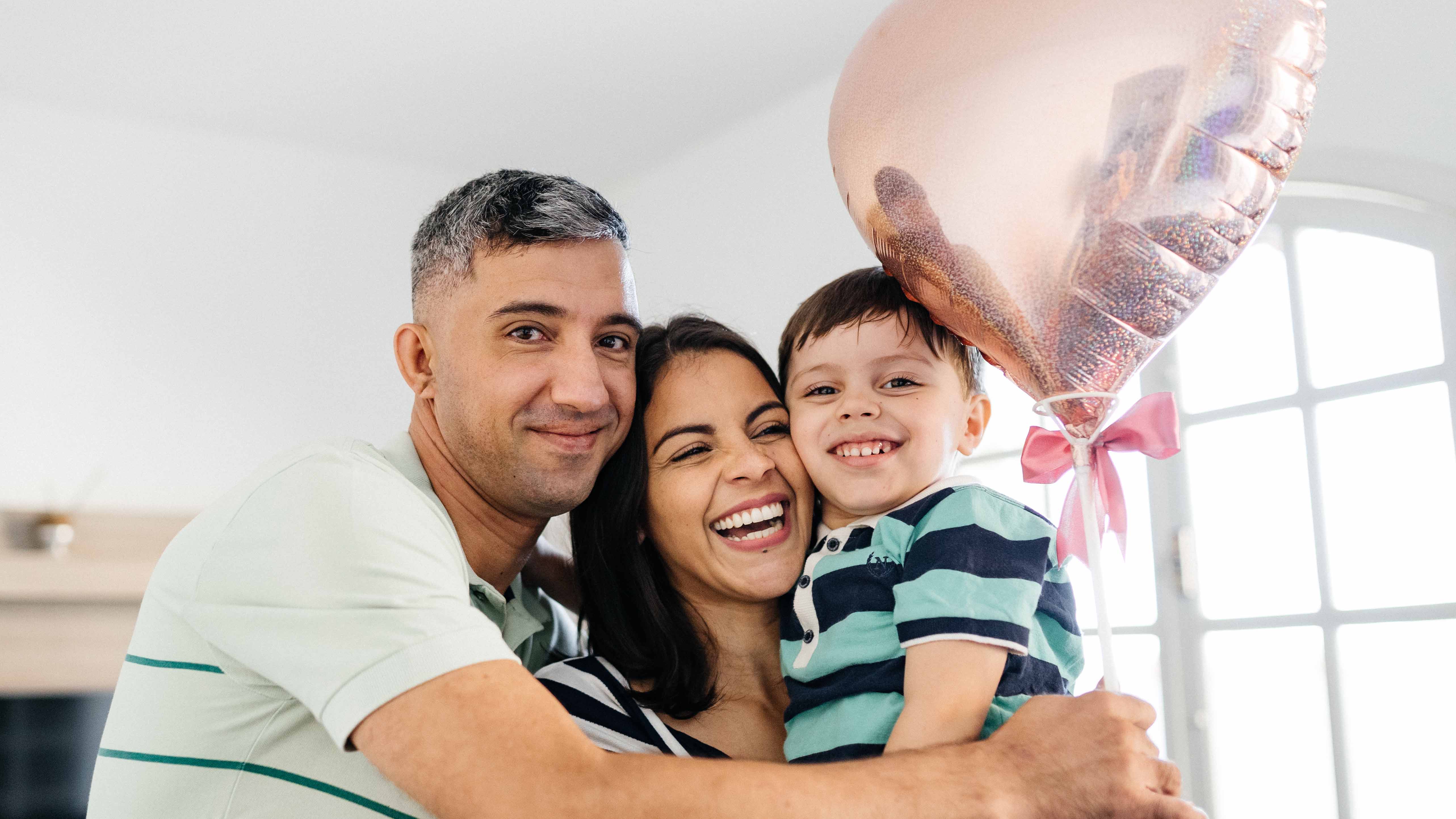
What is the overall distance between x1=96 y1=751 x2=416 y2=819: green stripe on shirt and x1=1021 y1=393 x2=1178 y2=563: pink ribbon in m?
0.81

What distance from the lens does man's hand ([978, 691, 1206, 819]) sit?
3.34 ft

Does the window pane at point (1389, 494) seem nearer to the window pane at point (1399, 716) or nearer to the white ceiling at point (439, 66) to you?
the window pane at point (1399, 716)

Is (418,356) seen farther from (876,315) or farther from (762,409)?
(876,315)

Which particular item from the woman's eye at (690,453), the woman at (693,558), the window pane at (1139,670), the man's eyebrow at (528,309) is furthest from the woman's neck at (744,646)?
the window pane at (1139,670)

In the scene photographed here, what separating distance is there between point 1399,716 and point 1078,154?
2258 mm

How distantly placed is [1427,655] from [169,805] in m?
2.63

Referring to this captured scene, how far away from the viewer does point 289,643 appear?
1.05m

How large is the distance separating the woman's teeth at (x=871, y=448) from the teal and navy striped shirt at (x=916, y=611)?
0.24 feet

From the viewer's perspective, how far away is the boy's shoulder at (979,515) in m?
1.24

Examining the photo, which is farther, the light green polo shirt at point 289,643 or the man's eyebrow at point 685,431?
the man's eyebrow at point 685,431

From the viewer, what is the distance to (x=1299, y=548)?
2.75 meters

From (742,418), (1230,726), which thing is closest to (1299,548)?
(1230,726)

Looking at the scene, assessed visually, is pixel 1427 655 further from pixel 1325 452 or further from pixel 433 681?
pixel 433 681

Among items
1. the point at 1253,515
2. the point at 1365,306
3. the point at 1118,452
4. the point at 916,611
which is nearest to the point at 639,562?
the point at 916,611
